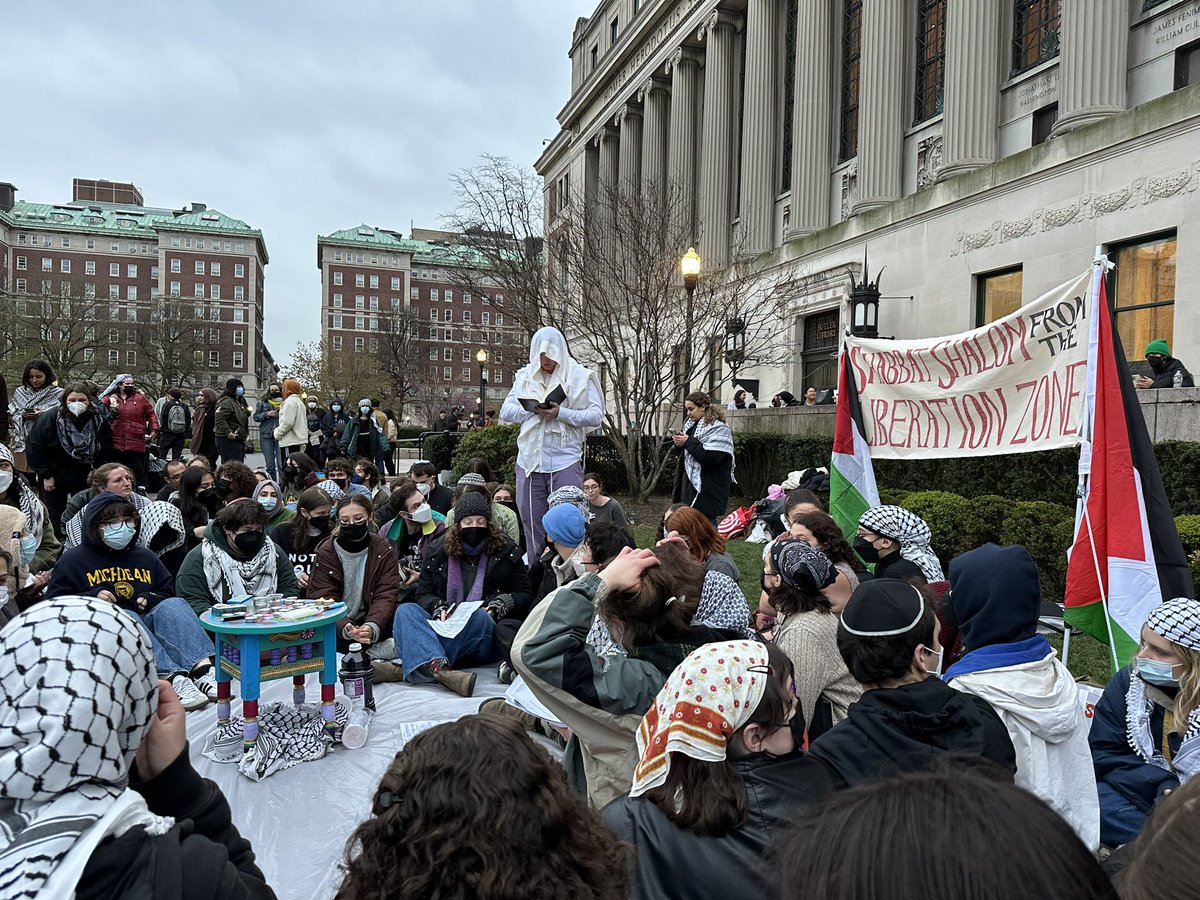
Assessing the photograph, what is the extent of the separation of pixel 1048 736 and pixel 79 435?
9271 millimetres

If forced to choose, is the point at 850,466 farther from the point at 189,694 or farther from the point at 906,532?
the point at 189,694

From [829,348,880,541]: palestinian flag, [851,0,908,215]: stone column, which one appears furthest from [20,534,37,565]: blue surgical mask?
[851,0,908,215]: stone column

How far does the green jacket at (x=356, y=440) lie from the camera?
51.1 ft

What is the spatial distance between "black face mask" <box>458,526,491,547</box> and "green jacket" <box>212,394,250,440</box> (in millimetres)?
7670

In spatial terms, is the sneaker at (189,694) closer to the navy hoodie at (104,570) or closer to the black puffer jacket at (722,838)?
the navy hoodie at (104,570)

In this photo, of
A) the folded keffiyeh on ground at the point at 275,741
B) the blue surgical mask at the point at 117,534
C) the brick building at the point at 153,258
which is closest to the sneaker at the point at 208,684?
the folded keffiyeh on ground at the point at 275,741

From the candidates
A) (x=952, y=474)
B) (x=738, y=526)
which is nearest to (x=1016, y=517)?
(x=952, y=474)

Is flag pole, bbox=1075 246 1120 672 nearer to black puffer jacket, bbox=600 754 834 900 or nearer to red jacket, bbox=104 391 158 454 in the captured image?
black puffer jacket, bbox=600 754 834 900

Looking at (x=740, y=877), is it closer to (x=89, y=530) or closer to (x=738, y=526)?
(x=89, y=530)

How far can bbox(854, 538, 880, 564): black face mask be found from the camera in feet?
16.3

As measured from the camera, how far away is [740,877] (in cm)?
188

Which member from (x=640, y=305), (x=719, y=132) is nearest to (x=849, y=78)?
(x=719, y=132)

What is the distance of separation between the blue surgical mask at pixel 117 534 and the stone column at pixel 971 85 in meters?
17.7

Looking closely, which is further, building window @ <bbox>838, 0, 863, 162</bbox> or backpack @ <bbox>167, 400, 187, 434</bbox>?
building window @ <bbox>838, 0, 863, 162</bbox>
